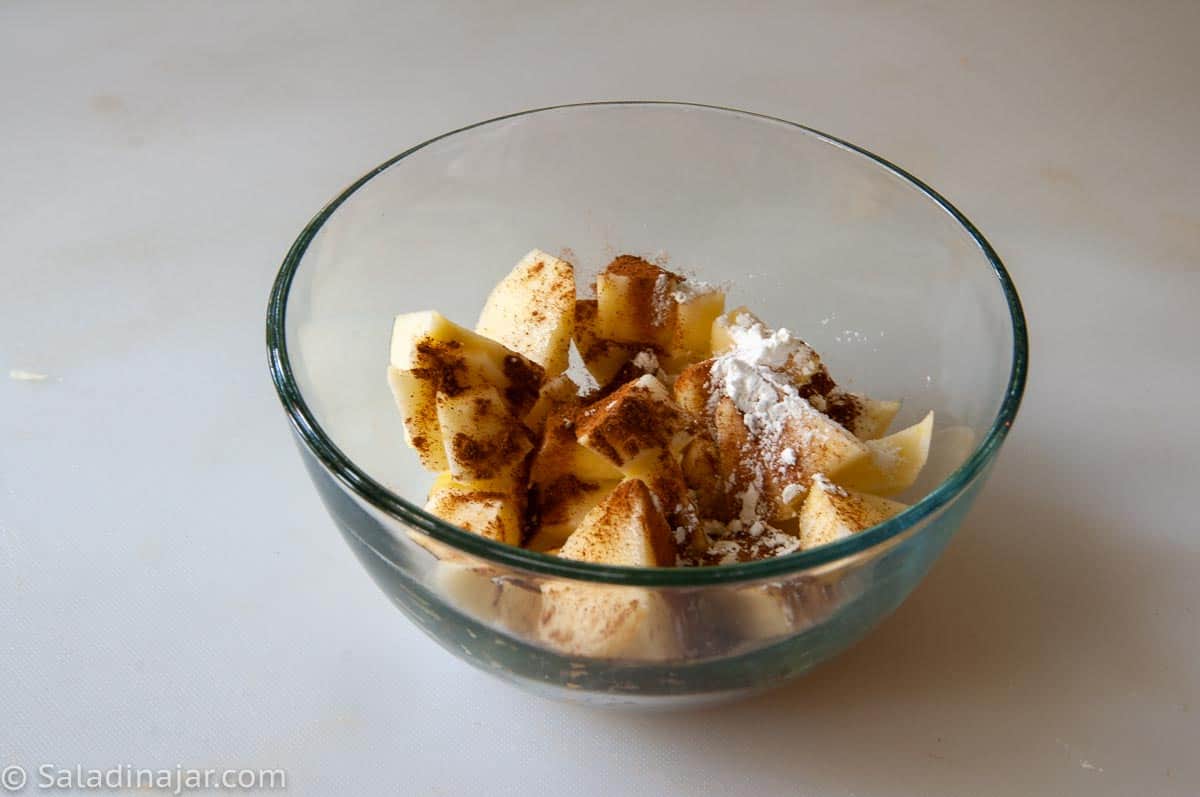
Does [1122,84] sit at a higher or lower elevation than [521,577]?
higher

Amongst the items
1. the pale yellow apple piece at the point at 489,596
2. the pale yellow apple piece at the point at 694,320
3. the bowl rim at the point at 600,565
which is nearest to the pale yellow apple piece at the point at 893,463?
the bowl rim at the point at 600,565

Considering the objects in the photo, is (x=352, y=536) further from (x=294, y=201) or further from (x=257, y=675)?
(x=294, y=201)

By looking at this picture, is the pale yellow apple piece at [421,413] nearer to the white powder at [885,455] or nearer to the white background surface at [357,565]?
the white background surface at [357,565]

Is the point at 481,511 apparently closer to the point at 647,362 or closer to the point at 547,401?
the point at 547,401

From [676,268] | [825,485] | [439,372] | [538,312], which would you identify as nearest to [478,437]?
[439,372]

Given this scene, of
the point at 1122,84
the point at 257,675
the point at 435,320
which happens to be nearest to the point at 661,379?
the point at 435,320
